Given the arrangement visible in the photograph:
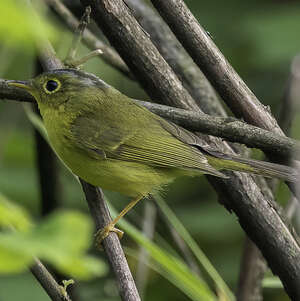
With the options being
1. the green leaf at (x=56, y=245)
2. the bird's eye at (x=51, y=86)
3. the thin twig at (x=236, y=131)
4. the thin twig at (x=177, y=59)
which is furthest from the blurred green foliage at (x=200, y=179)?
the green leaf at (x=56, y=245)

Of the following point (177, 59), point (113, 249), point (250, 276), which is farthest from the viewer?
point (177, 59)

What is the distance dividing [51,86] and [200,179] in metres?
2.07

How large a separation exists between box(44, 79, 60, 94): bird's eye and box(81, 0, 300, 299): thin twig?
2.89 feet

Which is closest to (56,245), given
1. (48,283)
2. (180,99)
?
(48,283)

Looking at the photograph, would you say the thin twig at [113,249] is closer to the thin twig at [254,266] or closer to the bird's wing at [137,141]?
the bird's wing at [137,141]

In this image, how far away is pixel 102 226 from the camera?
290cm

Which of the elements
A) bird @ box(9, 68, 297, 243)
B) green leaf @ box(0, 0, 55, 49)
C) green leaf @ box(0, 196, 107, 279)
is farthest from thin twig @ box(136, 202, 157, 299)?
green leaf @ box(0, 0, 55, 49)

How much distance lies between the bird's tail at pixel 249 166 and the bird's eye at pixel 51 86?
108 cm

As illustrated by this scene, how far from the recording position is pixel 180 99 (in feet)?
9.48

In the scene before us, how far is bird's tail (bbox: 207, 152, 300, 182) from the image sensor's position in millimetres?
2832

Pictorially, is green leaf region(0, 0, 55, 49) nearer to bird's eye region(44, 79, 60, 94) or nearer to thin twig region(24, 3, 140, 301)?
thin twig region(24, 3, 140, 301)

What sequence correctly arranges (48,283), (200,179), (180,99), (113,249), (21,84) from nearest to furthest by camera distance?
(48,283) → (113,249) → (180,99) → (21,84) → (200,179)

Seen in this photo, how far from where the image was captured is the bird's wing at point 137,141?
11.7ft

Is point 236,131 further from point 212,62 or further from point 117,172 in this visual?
point 117,172
